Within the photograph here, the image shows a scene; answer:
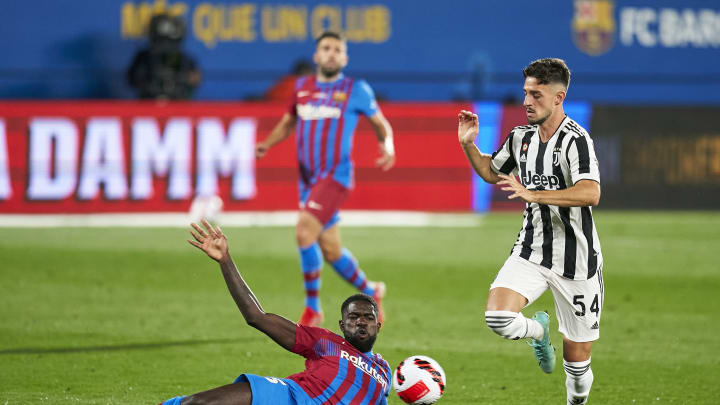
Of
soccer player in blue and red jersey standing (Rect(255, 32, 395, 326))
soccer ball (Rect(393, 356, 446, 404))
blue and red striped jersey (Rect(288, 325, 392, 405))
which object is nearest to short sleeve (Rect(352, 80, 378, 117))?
soccer player in blue and red jersey standing (Rect(255, 32, 395, 326))

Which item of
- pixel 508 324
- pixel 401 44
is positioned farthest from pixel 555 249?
pixel 401 44

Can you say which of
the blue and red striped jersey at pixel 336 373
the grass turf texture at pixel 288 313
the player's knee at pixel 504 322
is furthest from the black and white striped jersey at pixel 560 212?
the blue and red striped jersey at pixel 336 373

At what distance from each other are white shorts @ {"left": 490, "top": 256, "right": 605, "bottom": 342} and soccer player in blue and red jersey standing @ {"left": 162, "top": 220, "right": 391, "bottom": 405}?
99 cm

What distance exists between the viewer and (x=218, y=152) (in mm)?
16375

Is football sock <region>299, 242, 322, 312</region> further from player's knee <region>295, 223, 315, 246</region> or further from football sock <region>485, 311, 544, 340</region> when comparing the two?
football sock <region>485, 311, 544, 340</region>

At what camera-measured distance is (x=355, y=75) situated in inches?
871

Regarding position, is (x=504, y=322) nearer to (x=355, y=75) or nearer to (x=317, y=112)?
(x=317, y=112)

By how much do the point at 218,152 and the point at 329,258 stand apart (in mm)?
7695

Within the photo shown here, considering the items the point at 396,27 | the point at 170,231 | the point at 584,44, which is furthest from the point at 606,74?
the point at 170,231

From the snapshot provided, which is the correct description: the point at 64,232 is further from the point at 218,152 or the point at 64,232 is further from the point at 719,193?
the point at 719,193

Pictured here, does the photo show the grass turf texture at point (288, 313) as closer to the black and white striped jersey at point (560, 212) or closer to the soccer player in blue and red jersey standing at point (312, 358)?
the black and white striped jersey at point (560, 212)

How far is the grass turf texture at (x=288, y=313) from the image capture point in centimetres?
687

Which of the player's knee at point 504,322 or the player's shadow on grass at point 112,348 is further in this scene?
the player's shadow on grass at point 112,348

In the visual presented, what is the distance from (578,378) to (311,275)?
3.42 metres
